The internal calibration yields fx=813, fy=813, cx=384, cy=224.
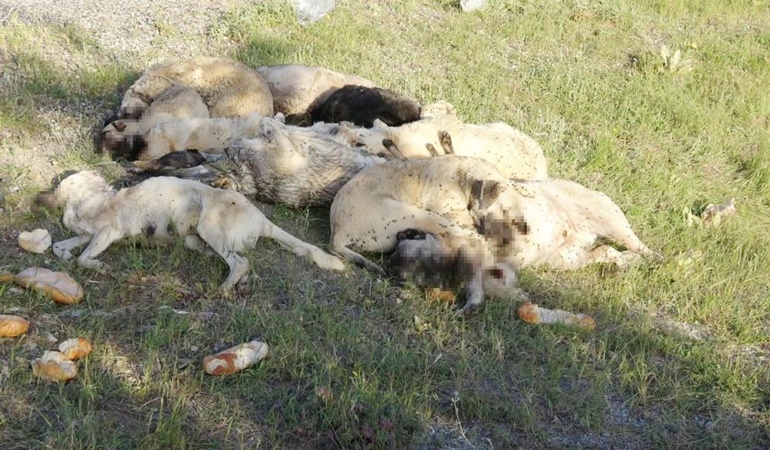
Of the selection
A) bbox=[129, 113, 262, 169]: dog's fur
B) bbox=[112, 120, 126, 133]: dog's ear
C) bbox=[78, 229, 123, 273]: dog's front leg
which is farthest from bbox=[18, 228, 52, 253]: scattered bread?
bbox=[112, 120, 126, 133]: dog's ear

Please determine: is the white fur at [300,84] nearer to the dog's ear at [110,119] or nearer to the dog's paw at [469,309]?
the dog's ear at [110,119]

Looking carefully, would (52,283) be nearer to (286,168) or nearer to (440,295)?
(286,168)

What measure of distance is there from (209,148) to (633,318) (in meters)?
3.58

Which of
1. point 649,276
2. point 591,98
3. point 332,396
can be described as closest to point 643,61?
point 591,98

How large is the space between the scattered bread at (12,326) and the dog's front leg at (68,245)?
834 mm

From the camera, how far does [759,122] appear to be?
8.74m

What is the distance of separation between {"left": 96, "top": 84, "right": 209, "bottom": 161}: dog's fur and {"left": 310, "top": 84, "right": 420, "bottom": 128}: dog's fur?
3.80ft

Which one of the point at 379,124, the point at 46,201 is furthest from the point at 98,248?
the point at 379,124

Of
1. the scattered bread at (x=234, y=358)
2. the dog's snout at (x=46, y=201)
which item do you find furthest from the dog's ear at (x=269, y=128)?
the scattered bread at (x=234, y=358)

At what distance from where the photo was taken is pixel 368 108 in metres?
7.36

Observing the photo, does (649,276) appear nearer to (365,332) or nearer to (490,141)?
(490,141)

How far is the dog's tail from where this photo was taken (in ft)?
17.8

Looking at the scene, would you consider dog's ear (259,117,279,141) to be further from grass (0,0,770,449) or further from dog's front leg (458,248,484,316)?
dog's front leg (458,248,484,316)

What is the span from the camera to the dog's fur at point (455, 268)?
5.14 meters
